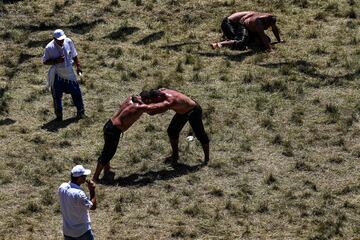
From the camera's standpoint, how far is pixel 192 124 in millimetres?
14258

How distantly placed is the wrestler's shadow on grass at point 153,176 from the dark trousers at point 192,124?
470mm

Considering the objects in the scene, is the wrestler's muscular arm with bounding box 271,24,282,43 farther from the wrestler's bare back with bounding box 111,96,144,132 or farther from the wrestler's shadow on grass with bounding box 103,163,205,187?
the wrestler's bare back with bounding box 111,96,144,132

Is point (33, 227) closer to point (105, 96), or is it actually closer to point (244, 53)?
point (105, 96)

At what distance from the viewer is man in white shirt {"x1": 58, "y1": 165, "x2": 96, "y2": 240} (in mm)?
10374

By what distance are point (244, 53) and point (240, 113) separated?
10.8 ft

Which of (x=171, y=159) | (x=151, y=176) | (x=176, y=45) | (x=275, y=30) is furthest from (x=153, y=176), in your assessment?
(x=275, y=30)

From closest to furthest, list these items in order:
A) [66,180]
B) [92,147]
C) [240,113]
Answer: [66,180] < [92,147] < [240,113]

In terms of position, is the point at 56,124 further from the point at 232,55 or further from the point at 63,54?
the point at 232,55

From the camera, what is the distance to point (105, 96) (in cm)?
1745

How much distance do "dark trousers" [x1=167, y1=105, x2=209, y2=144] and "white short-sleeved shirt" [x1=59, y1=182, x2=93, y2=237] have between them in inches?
158

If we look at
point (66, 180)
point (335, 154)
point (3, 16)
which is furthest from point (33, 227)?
point (3, 16)

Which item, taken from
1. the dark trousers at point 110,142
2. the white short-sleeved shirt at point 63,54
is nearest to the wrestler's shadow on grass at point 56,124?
the white short-sleeved shirt at point 63,54

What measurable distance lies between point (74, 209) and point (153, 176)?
147 inches

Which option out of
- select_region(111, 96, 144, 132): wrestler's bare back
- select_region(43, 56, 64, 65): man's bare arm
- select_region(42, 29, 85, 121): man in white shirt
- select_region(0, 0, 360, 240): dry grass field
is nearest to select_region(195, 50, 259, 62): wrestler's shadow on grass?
select_region(0, 0, 360, 240): dry grass field
